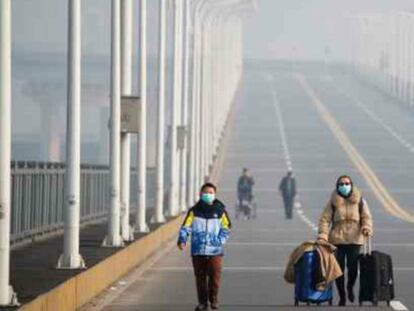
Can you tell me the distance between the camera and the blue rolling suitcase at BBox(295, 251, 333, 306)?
24375mm

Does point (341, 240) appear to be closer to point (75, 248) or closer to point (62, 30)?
point (75, 248)

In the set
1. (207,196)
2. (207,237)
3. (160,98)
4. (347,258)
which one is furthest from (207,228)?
(160,98)

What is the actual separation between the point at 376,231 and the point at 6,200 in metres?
33.6

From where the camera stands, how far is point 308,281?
24.5 meters

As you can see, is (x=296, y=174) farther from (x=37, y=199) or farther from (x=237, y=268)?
(x=237, y=268)

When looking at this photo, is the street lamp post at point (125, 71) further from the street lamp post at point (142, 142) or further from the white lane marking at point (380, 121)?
the white lane marking at point (380, 121)

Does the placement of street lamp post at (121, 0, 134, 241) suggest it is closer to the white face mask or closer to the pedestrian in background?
the white face mask

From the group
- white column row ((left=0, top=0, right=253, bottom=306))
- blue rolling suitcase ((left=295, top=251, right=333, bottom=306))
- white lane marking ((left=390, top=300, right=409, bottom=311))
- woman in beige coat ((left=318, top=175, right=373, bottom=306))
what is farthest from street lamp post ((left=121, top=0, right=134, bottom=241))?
blue rolling suitcase ((left=295, top=251, right=333, bottom=306))

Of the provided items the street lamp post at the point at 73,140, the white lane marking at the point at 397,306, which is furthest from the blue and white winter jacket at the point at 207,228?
the street lamp post at the point at 73,140

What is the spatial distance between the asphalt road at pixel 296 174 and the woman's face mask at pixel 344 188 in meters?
1.34

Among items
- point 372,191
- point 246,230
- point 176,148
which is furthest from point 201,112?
point 246,230

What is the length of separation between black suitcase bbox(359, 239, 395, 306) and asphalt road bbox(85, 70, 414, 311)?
25 cm

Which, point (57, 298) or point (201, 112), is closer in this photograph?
point (57, 298)

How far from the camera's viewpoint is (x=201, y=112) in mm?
76438
